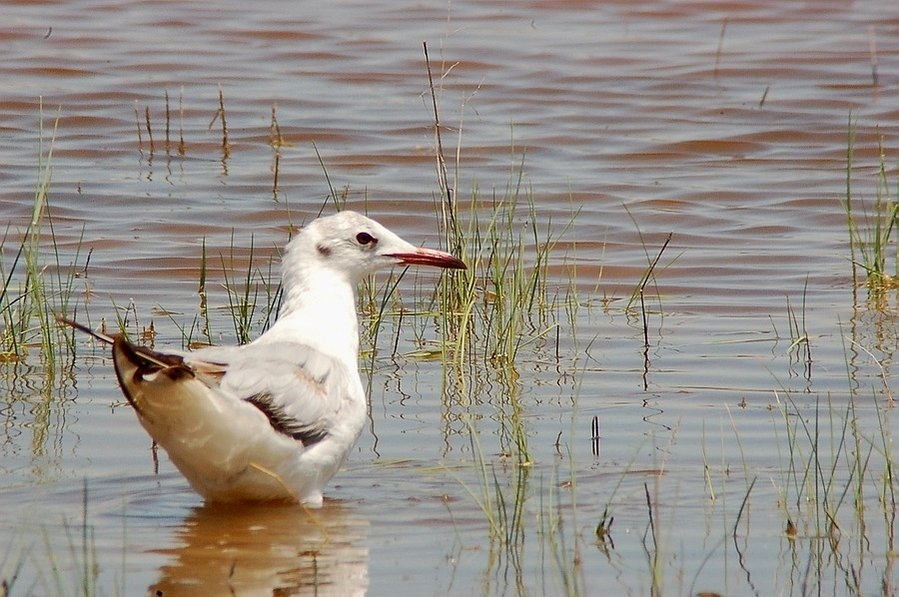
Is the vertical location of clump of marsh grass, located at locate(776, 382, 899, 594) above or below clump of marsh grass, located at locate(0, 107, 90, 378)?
below

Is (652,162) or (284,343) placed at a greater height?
(652,162)

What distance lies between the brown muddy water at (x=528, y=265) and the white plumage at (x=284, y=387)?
188mm

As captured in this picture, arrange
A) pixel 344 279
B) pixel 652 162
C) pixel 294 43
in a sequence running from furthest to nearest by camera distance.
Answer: pixel 294 43 < pixel 652 162 < pixel 344 279

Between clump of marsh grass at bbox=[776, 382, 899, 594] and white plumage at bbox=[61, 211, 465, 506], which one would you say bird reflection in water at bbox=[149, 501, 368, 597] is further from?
clump of marsh grass at bbox=[776, 382, 899, 594]

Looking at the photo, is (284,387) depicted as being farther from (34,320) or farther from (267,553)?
(34,320)

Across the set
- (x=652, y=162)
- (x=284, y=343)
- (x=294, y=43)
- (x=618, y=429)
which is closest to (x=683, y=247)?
(x=652, y=162)

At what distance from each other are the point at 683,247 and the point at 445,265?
14.5ft

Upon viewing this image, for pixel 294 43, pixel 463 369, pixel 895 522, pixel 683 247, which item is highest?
pixel 294 43

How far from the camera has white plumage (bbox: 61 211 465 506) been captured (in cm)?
534

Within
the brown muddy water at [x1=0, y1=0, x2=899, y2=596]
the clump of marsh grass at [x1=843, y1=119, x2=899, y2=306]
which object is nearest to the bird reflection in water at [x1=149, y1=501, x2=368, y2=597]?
the brown muddy water at [x1=0, y1=0, x2=899, y2=596]

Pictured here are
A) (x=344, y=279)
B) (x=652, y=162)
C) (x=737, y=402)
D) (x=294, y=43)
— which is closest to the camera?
(x=344, y=279)

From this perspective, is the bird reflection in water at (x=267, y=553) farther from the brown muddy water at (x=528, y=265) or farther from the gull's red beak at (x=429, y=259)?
the gull's red beak at (x=429, y=259)

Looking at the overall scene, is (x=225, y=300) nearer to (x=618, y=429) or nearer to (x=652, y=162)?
(x=618, y=429)

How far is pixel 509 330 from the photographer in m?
7.48
